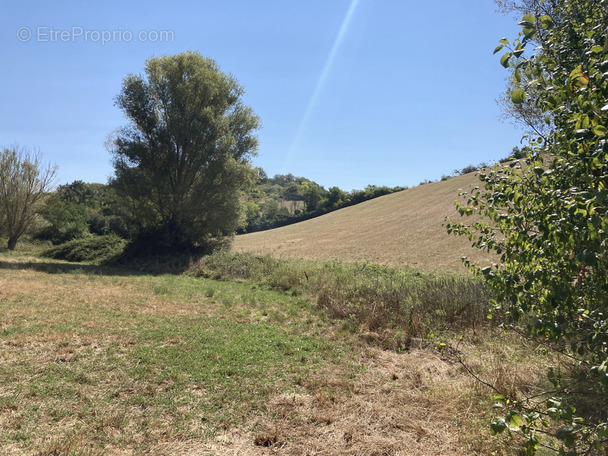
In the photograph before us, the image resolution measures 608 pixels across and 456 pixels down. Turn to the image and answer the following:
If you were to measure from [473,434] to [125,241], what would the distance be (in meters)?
25.4

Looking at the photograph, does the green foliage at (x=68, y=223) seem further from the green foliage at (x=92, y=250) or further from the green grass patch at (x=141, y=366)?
the green grass patch at (x=141, y=366)

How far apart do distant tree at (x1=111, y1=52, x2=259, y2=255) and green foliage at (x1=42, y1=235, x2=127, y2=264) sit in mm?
2902

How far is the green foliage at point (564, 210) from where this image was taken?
1.83 metres

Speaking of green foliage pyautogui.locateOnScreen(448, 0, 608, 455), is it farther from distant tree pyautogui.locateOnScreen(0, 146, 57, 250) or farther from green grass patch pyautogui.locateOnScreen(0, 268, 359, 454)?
distant tree pyautogui.locateOnScreen(0, 146, 57, 250)

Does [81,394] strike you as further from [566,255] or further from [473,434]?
[566,255]

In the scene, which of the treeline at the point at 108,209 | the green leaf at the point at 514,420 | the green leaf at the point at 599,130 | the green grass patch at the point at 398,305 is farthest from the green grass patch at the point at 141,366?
the treeline at the point at 108,209

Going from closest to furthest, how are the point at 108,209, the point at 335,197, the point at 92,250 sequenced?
the point at 92,250
the point at 108,209
the point at 335,197

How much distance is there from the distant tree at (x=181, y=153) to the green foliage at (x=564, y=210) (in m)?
19.7

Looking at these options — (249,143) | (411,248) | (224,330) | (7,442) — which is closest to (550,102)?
(7,442)

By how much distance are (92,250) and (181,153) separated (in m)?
9.60

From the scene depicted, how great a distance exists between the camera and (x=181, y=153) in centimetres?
2223

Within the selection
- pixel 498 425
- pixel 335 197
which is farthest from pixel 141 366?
pixel 335 197

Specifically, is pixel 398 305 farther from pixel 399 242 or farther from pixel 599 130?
pixel 399 242

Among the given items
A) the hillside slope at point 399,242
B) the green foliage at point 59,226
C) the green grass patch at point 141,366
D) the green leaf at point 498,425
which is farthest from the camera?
the green foliage at point 59,226
